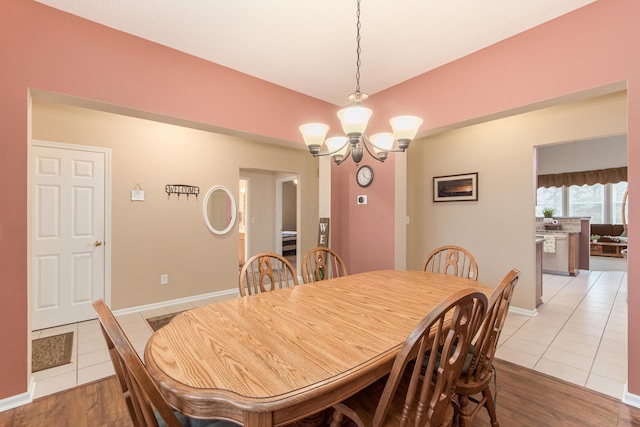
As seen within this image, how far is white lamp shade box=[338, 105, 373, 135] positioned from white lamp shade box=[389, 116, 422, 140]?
201mm

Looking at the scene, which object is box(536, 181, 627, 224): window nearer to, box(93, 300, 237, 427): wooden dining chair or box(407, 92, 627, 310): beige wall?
box(407, 92, 627, 310): beige wall

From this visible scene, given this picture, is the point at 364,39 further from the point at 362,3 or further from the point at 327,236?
the point at 327,236

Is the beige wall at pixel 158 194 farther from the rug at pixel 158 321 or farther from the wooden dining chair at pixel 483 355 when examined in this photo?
the wooden dining chair at pixel 483 355

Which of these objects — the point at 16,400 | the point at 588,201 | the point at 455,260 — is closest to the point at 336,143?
the point at 455,260

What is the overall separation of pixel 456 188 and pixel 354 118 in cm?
295

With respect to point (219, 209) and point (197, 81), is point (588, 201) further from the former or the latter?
point (197, 81)

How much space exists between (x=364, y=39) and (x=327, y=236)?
2246 mm

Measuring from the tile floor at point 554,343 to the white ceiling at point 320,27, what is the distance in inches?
104

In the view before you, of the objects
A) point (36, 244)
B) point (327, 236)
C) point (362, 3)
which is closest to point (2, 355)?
point (36, 244)

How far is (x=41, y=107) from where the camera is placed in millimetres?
2988

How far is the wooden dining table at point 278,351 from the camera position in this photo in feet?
2.69

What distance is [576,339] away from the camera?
2791 mm

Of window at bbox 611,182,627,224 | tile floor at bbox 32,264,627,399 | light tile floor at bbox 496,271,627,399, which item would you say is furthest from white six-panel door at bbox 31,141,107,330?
window at bbox 611,182,627,224

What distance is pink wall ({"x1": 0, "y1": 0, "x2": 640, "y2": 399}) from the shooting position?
180cm
